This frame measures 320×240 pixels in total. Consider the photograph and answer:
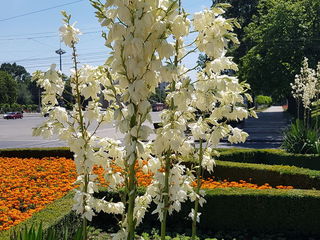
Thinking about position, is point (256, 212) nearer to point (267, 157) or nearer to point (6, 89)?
point (267, 157)

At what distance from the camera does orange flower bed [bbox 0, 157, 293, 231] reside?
219 inches

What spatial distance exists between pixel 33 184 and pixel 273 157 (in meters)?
5.88

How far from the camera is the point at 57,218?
468 centimetres

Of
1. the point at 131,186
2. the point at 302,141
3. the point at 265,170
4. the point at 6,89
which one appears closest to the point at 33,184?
the point at 265,170

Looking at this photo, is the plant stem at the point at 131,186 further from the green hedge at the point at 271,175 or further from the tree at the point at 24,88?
the tree at the point at 24,88

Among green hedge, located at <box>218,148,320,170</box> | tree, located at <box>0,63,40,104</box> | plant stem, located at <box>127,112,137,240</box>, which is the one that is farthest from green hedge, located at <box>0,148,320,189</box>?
tree, located at <box>0,63,40,104</box>

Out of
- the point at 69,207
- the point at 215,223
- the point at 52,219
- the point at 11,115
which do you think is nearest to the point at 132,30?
the point at 52,219

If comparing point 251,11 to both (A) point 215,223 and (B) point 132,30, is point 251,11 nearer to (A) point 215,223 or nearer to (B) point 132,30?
(A) point 215,223

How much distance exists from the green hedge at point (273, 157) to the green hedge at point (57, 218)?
209 inches

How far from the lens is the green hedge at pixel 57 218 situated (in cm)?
443

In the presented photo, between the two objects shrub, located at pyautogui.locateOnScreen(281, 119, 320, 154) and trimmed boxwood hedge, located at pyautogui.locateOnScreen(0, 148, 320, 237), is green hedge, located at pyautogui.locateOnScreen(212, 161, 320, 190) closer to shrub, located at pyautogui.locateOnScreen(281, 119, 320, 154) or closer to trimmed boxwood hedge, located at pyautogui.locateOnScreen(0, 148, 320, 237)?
trimmed boxwood hedge, located at pyautogui.locateOnScreen(0, 148, 320, 237)

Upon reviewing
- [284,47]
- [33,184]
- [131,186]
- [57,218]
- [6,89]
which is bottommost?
[33,184]

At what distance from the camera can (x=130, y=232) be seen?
2467 millimetres

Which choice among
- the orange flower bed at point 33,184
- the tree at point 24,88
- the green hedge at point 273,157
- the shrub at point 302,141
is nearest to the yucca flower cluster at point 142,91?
the orange flower bed at point 33,184
